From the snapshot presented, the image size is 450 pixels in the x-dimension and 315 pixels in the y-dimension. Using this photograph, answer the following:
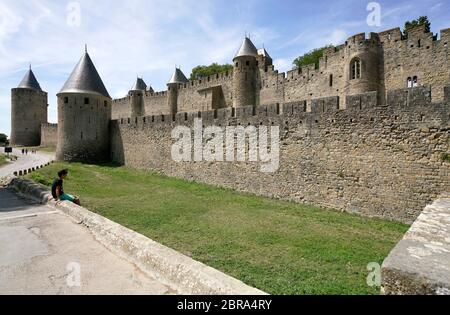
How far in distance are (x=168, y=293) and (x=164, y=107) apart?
31939mm

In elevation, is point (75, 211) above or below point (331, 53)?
below

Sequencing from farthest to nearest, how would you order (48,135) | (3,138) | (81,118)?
(3,138), (48,135), (81,118)

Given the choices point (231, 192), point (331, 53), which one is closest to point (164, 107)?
point (331, 53)

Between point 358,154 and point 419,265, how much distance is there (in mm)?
6500

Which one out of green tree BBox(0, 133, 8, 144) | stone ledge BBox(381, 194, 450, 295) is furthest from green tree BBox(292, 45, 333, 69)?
green tree BBox(0, 133, 8, 144)

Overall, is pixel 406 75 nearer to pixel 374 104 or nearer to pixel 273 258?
pixel 374 104

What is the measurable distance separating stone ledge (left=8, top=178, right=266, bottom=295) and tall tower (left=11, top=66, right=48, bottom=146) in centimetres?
4107

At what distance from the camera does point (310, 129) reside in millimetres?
9695

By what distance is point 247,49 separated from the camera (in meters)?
24.6

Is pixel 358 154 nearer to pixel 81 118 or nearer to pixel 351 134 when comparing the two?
pixel 351 134

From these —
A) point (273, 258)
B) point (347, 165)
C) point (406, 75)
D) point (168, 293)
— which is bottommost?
point (273, 258)

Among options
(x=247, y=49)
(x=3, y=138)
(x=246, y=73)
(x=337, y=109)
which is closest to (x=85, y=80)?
(x=246, y=73)

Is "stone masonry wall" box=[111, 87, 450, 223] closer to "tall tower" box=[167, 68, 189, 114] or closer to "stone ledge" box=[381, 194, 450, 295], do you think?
"stone ledge" box=[381, 194, 450, 295]
